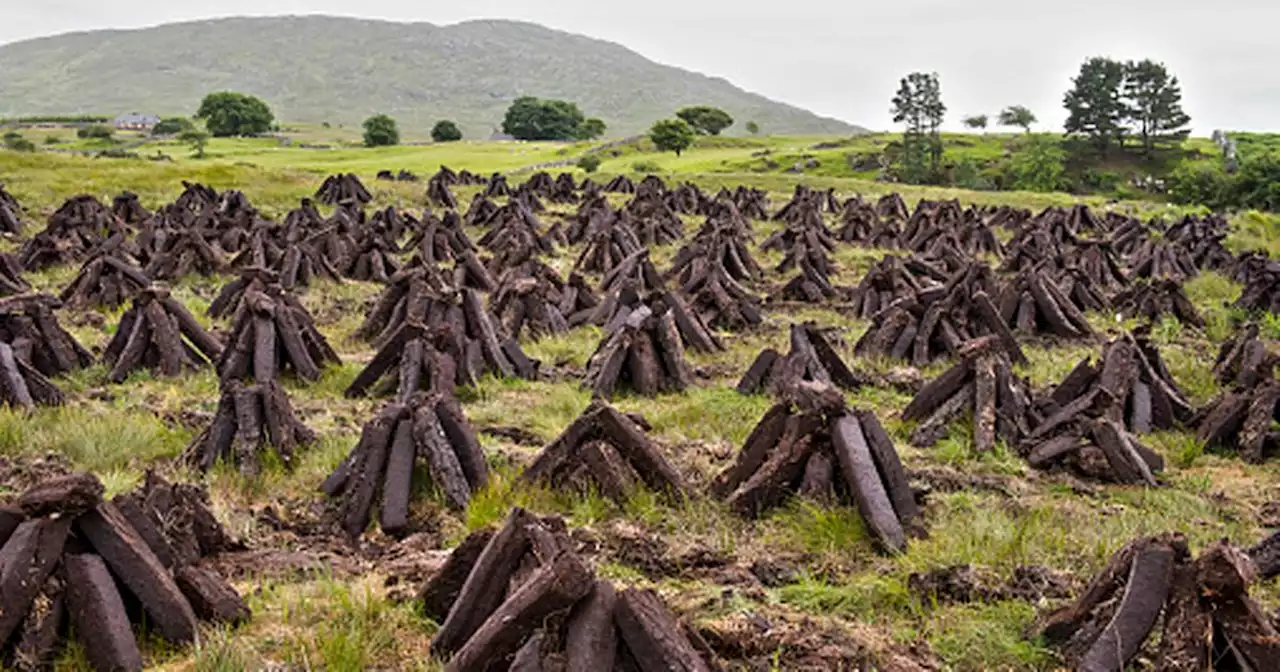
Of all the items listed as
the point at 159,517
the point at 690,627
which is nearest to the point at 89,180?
the point at 159,517

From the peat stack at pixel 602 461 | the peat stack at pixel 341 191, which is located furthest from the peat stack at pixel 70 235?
the peat stack at pixel 602 461

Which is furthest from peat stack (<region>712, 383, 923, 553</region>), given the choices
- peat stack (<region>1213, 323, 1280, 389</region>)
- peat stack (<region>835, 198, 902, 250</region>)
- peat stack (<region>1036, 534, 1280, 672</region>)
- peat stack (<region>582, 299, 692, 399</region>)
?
peat stack (<region>835, 198, 902, 250</region>)

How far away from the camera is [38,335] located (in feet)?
35.4

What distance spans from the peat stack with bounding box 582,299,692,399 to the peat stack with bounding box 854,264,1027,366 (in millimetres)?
3076

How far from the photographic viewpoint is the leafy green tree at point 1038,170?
69500mm

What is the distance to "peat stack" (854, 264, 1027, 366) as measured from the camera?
1248 centimetres

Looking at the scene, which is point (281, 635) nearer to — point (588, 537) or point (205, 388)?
point (588, 537)

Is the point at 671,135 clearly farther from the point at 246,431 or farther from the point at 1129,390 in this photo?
the point at 246,431

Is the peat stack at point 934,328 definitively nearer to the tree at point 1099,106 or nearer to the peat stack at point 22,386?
the peat stack at point 22,386

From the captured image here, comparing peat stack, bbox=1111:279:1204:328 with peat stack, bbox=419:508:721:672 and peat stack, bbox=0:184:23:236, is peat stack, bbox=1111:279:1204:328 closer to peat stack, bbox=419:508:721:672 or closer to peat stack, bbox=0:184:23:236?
peat stack, bbox=419:508:721:672

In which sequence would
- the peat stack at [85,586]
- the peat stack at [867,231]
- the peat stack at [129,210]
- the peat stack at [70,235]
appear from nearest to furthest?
the peat stack at [85,586]
the peat stack at [70,235]
the peat stack at [129,210]
the peat stack at [867,231]

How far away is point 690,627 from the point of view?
14.8ft

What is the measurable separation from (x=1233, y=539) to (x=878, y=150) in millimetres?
80520

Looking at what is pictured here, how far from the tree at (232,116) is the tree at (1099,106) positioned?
88878 mm
